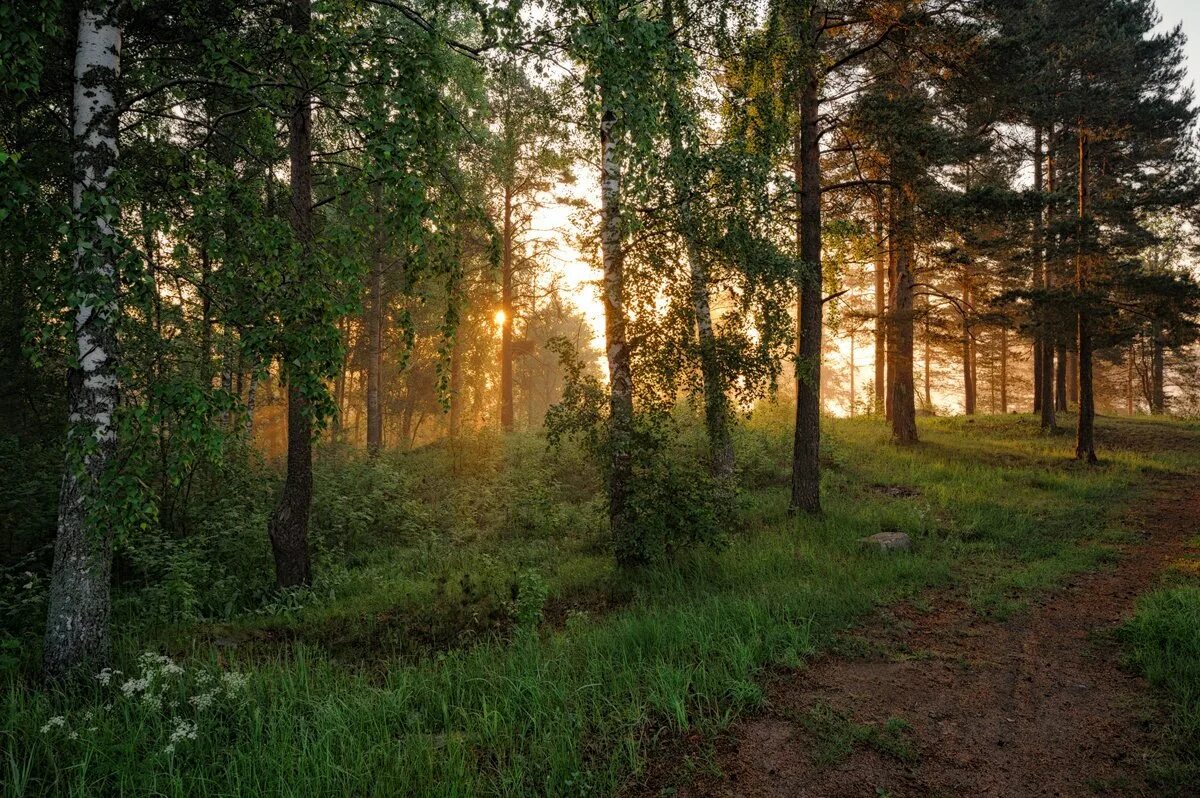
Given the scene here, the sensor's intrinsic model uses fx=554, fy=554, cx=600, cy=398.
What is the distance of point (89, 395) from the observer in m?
4.75

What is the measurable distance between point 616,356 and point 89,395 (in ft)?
19.5

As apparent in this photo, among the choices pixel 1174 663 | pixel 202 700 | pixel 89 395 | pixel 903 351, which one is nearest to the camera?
pixel 202 700

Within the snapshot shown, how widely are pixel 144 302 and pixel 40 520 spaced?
23.8 feet

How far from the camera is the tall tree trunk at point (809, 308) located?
1026cm

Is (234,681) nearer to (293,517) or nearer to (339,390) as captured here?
(293,517)

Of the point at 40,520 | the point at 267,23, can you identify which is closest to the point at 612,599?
the point at 40,520

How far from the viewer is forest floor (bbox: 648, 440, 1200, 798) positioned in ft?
12.3

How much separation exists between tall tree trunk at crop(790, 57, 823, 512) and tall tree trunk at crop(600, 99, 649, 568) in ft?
11.9

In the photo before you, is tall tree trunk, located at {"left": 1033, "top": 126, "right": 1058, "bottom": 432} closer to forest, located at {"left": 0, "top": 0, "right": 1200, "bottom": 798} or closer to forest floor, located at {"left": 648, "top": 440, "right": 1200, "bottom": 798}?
forest, located at {"left": 0, "top": 0, "right": 1200, "bottom": 798}

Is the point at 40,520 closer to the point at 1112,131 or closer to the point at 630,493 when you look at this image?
the point at 630,493

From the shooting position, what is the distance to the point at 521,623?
6977 mm

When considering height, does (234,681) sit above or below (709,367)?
below

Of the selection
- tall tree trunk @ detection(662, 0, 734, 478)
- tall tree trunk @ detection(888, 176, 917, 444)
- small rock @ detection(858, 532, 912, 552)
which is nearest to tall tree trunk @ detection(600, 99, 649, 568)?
tall tree trunk @ detection(662, 0, 734, 478)

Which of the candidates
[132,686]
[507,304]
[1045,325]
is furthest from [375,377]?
[1045,325]
